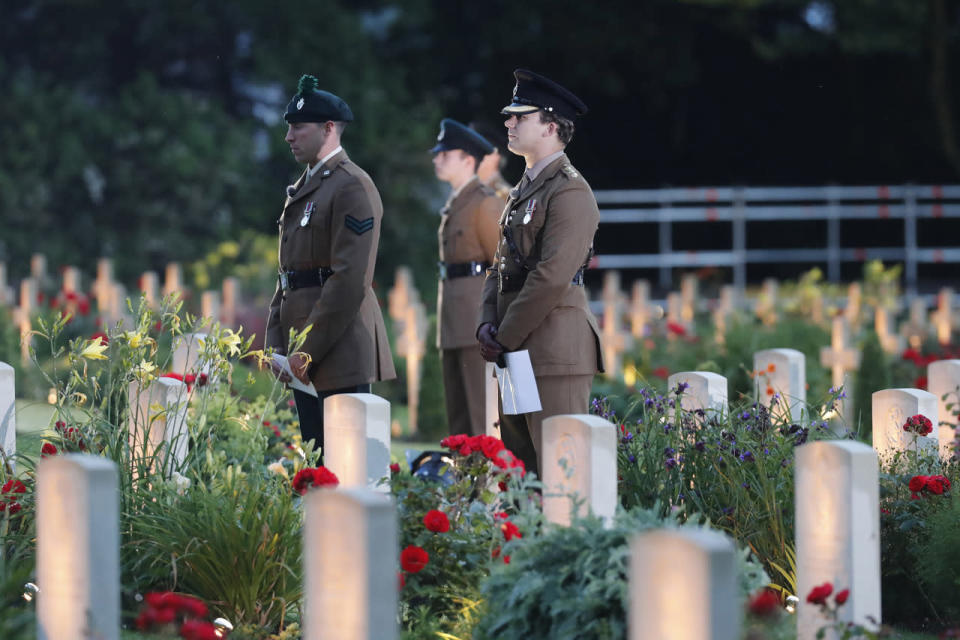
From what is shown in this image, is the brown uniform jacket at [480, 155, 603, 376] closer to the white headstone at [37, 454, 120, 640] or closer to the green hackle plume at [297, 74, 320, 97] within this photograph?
the green hackle plume at [297, 74, 320, 97]

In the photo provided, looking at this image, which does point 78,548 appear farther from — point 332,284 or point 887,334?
point 887,334

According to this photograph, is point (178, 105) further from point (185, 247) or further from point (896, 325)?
point (896, 325)

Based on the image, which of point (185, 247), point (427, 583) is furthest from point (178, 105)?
point (427, 583)

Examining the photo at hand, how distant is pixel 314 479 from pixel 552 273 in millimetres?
1285

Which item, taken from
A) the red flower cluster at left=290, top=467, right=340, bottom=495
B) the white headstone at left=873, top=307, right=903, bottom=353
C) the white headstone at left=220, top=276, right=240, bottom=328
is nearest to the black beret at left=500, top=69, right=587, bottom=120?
the red flower cluster at left=290, top=467, right=340, bottom=495

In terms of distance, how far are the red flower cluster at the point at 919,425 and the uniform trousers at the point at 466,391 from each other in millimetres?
2358

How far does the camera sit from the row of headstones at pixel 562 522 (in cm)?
300

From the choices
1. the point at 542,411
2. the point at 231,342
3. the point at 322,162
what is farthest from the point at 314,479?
the point at 322,162

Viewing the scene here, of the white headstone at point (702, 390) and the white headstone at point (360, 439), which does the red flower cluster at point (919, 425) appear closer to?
the white headstone at point (702, 390)

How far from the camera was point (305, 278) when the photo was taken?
5895mm

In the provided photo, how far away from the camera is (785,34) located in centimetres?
1984

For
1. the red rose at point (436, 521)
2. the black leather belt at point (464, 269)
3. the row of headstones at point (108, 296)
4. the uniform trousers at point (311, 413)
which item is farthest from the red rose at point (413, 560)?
the row of headstones at point (108, 296)

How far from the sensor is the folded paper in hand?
17.3 ft

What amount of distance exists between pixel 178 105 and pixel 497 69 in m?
5.21
